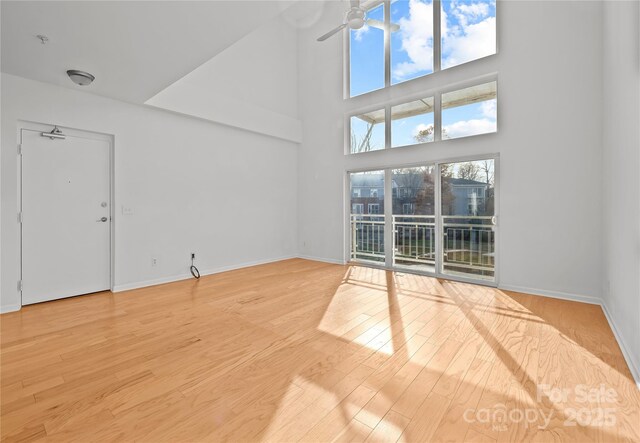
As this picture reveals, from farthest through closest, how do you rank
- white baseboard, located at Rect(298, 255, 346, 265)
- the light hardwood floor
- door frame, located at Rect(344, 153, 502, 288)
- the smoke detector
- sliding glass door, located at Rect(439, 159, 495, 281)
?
white baseboard, located at Rect(298, 255, 346, 265) → sliding glass door, located at Rect(439, 159, 495, 281) → door frame, located at Rect(344, 153, 502, 288) → the smoke detector → the light hardwood floor

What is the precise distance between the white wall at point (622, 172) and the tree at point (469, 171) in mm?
1326

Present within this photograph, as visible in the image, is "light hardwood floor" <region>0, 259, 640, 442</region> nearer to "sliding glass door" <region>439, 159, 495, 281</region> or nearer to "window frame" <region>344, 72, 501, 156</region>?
"sliding glass door" <region>439, 159, 495, 281</region>

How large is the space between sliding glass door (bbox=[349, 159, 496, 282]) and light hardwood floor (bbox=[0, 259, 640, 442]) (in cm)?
95

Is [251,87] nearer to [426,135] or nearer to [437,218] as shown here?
[426,135]

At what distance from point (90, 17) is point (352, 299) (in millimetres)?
3566

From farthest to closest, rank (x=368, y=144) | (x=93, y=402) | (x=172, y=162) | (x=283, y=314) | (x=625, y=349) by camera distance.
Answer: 1. (x=368, y=144)
2. (x=172, y=162)
3. (x=283, y=314)
4. (x=625, y=349)
5. (x=93, y=402)

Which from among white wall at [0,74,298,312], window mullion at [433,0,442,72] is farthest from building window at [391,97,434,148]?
white wall at [0,74,298,312]

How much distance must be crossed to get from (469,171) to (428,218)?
0.92 m

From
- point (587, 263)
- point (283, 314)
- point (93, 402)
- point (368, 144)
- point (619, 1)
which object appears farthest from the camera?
point (368, 144)

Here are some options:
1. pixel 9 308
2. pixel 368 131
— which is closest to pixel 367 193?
pixel 368 131

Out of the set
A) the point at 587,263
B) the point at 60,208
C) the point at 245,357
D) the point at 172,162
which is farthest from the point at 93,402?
the point at 587,263

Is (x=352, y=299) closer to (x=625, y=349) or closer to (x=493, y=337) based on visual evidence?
(x=493, y=337)

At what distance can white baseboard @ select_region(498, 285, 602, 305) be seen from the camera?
3232 mm

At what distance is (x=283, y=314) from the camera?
300 centimetres
